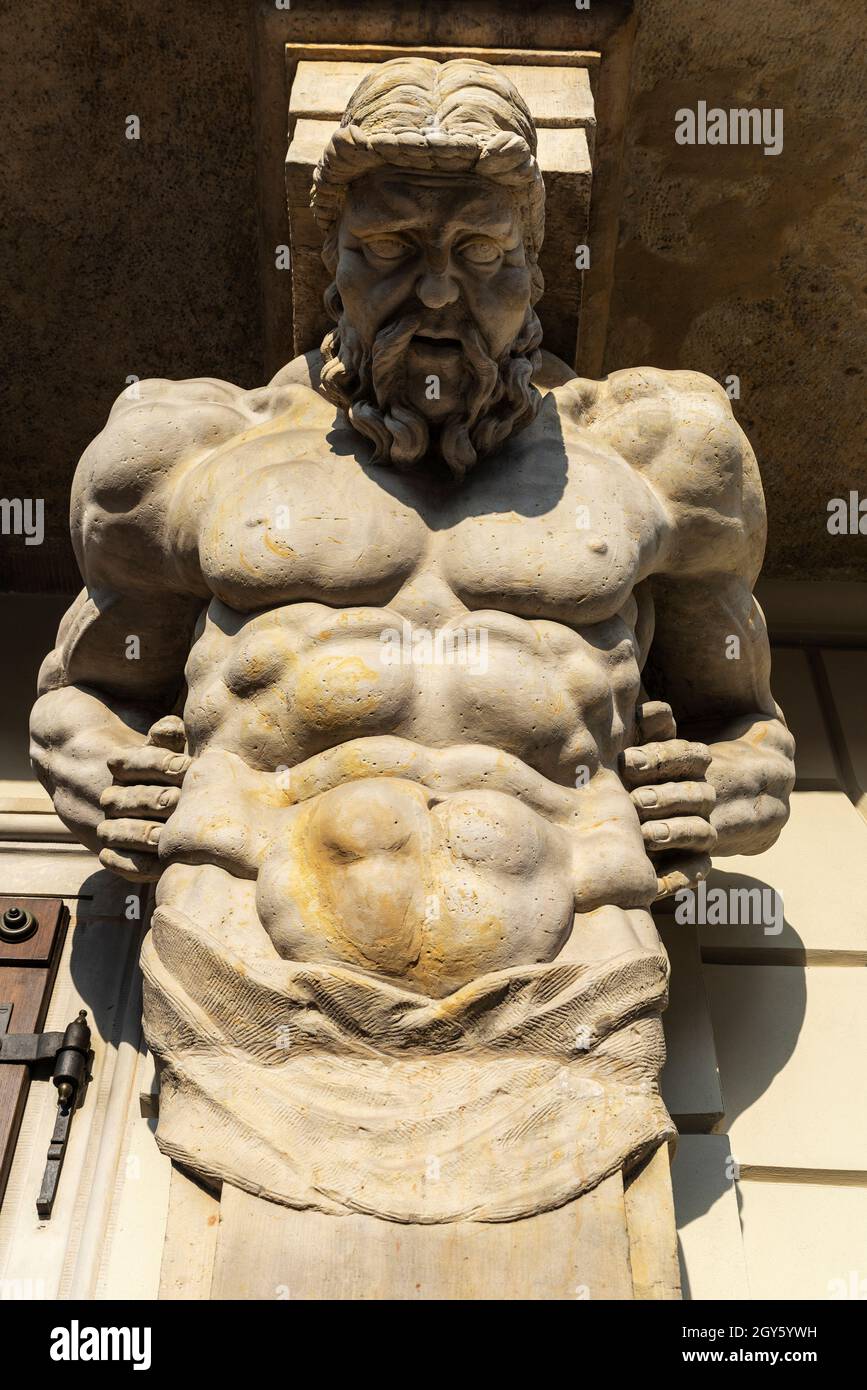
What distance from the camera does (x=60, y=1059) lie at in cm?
395

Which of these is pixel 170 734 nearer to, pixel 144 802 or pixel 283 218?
pixel 144 802

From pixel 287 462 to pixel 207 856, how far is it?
31.7 inches

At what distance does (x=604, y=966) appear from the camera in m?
2.94

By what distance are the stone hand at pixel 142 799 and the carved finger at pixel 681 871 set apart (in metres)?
0.91

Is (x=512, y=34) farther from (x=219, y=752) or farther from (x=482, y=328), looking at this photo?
(x=219, y=752)

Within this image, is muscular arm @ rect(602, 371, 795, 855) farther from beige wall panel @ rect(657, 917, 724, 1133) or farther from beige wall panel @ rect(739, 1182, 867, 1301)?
beige wall panel @ rect(739, 1182, 867, 1301)

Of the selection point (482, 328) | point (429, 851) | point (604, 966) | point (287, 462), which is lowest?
point (604, 966)

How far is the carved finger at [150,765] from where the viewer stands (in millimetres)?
3352

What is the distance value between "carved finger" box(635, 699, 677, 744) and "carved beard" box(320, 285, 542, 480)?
1.85 feet

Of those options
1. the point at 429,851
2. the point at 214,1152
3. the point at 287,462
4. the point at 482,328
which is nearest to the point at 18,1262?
the point at 214,1152

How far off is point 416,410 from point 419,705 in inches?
23.6

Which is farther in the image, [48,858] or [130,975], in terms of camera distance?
[48,858]

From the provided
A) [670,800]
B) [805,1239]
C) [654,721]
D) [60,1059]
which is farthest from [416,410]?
[805,1239]
